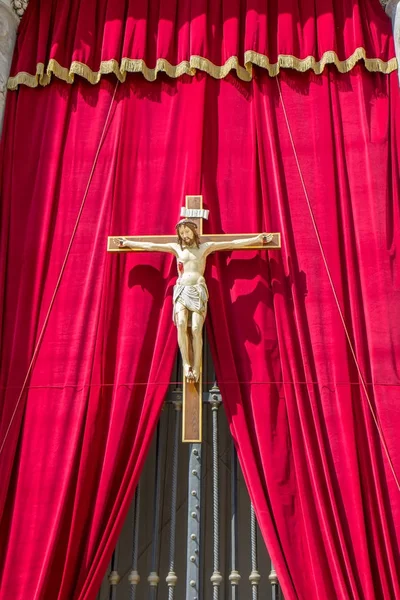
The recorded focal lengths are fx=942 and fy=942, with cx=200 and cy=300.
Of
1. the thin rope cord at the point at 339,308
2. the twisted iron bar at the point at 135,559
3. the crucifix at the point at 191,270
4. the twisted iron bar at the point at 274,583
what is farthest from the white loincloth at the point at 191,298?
the twisted iron bar at the point at 274,583

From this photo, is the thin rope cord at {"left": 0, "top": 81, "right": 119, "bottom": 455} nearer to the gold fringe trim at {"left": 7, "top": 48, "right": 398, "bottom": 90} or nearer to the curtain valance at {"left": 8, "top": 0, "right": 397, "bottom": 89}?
the gold fringe trim at {"left": 7, "top": 48, "right": 398, "bottom": 90}

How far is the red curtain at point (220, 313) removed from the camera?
591 cm

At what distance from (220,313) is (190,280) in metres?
0.34

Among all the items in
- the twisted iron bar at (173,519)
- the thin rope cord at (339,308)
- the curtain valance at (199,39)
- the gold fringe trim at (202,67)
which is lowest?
the twisted iron bar at (173,519)

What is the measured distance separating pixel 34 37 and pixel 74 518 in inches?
160

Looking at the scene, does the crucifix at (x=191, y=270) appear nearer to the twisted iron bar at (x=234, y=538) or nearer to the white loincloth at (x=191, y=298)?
the white loincloth at (x=191, y=298)

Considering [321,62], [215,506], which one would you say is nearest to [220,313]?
[215,506]

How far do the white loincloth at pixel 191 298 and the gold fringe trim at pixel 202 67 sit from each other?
2007 mm

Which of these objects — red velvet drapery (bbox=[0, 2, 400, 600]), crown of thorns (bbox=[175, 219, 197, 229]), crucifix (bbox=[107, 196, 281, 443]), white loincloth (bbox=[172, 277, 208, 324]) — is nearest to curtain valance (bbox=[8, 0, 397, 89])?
red velvet drapery (bbox=[0, 2, 400, 600])

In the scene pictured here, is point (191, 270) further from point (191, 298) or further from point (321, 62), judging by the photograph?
point (321, 62)

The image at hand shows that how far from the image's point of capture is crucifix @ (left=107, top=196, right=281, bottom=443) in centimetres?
632

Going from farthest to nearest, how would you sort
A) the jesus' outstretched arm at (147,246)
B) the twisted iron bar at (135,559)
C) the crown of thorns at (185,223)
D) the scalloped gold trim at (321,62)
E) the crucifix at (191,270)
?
the scalloped gold trim at (321,62) < the jesus' outstretched arm at (147,246) < the crown of thorns at (185,223) < the crucifix at (191,270) < the twisted iron bar at (135,559)

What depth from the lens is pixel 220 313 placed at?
6621mm

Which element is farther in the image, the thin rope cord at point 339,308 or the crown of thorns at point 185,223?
the crown of thorns at point 185,223
